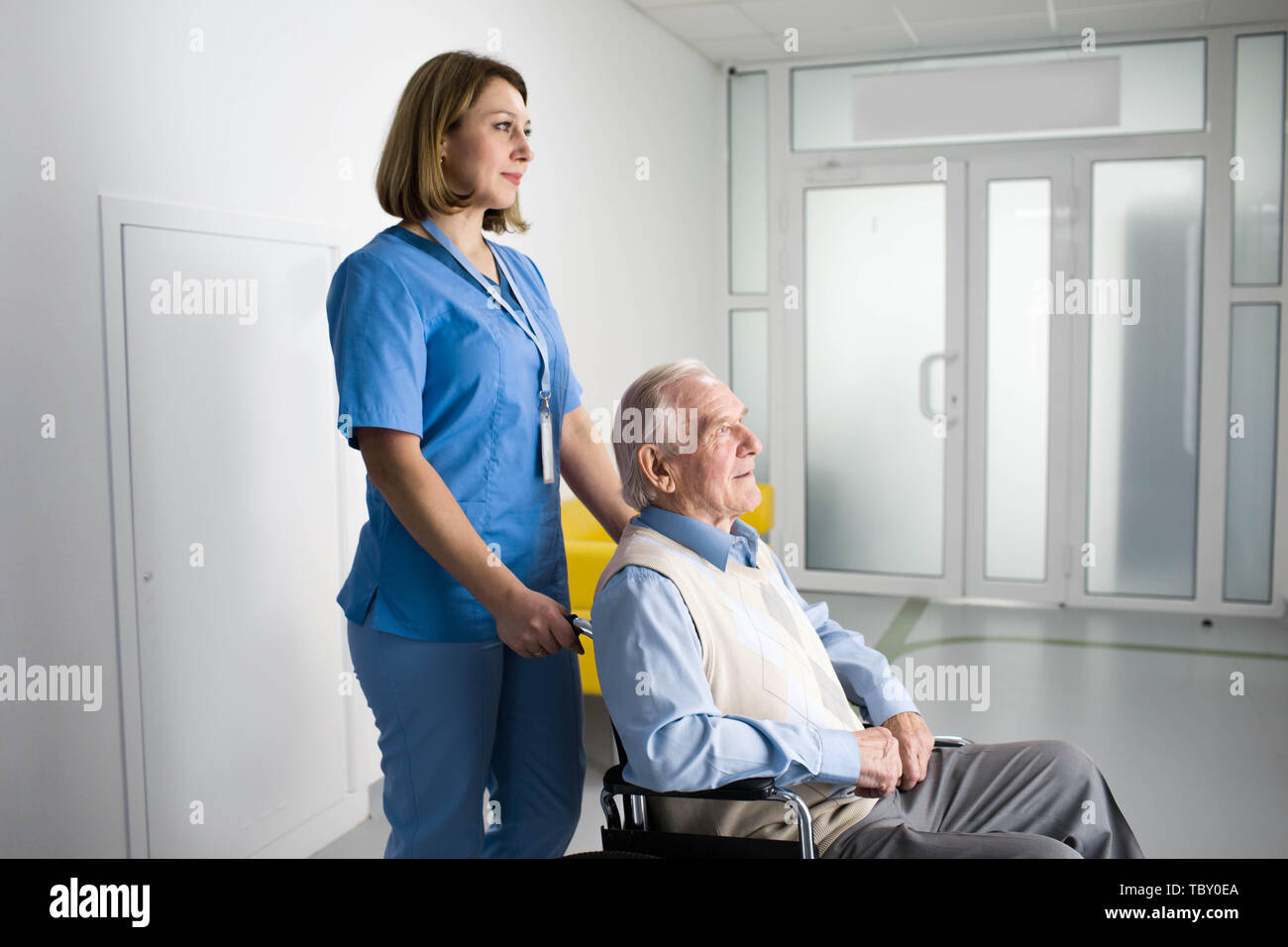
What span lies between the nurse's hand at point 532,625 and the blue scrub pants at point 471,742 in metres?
0.12

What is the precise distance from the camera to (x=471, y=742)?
1833 millimetres

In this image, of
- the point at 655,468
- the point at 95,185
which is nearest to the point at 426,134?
the point at 655,468

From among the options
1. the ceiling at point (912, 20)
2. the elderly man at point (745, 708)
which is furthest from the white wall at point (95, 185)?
the ceiling at point (912, 20)

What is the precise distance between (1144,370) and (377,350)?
16.7 feet

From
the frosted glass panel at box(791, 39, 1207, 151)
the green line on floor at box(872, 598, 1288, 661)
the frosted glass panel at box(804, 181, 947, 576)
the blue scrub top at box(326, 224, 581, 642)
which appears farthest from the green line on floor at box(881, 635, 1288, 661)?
the blue scrub top at box(326, 224, 581, 642)

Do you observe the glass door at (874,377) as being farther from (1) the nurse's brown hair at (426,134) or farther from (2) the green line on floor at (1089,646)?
(1) the nurse's brown hair at (426,134)

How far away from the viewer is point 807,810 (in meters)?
1.68

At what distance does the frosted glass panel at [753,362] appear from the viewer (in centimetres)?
659

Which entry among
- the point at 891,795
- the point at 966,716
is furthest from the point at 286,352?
the point at 966,716

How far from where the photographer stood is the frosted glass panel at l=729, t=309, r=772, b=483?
659cm

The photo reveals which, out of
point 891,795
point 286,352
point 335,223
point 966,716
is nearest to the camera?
point 891,795
